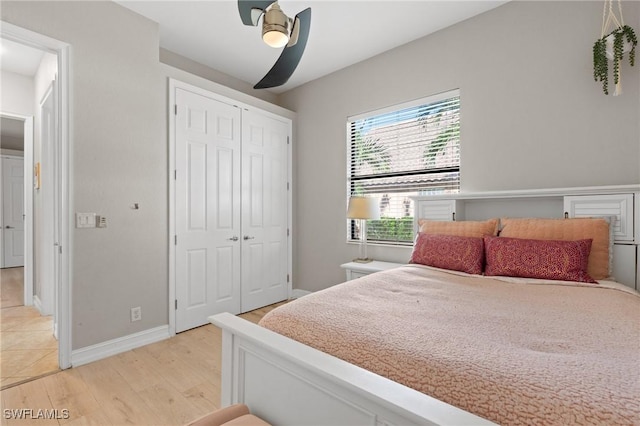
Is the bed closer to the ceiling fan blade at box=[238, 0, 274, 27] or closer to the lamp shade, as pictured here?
the lamp shade

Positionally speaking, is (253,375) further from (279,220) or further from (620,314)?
(279,220)

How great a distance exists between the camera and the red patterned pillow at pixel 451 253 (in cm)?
210

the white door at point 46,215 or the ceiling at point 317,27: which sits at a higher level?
the ceiling at point 317,27

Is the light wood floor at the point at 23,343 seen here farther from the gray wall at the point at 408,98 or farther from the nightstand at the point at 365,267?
the nightstand at the point at 365,267

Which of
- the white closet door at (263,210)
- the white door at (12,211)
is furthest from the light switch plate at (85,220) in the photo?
the white door at (12,211)

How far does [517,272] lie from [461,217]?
2.87ft

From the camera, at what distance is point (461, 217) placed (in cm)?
272

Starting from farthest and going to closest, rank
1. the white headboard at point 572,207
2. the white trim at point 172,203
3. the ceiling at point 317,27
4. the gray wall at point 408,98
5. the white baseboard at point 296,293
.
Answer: the white baseboard at point 296,293 → the white trim at point 172,203 → the ceiling at point 317,27 → the gray wall at point 408,98 → the white headboard at point 572,207

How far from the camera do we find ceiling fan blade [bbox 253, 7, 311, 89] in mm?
1695

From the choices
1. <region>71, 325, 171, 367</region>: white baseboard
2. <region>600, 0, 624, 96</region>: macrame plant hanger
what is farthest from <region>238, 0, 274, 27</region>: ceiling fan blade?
<region>71, 325, 171, 367</region>: white baseboard

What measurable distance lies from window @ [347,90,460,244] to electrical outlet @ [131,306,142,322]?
221 centimetres

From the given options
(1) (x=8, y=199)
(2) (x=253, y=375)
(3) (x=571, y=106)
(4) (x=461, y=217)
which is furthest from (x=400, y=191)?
(1) (x=8, y=199)

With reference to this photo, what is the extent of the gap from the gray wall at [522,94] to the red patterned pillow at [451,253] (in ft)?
2.45

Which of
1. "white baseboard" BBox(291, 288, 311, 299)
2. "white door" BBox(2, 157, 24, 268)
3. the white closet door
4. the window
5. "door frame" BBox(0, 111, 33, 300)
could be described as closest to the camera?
the window
